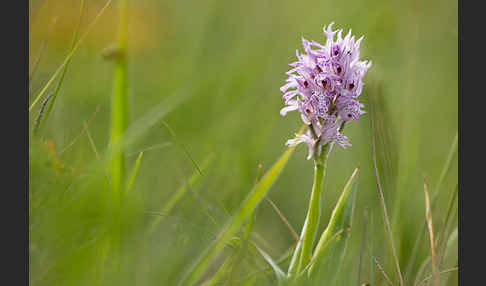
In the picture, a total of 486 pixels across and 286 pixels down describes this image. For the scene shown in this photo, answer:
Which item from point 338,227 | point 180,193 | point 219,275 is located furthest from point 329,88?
point 219,275

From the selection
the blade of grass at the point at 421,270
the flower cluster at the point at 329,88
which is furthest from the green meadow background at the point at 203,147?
the flower cluster at the point at 329,88

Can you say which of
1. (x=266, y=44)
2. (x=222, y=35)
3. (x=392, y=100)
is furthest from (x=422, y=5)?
(x=222, y=35)

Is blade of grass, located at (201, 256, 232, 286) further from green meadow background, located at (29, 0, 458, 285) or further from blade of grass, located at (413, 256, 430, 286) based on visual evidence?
blade of grass, located at (413, 256, 430, 286)

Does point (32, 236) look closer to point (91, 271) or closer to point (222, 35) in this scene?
point (91, 271)

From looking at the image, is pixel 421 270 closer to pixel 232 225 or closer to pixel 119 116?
pixel 232 225

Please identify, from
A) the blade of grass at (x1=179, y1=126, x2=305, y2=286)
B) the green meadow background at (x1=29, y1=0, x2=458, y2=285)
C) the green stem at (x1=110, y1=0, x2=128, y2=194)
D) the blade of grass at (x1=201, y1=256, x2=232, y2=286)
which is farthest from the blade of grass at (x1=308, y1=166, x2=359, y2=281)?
the green stem at (x1=110, y1=0, x2=128, y2=194)

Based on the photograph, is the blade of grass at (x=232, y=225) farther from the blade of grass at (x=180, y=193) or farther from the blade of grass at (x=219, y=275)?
the blade of grass at (x=180, y=193)
